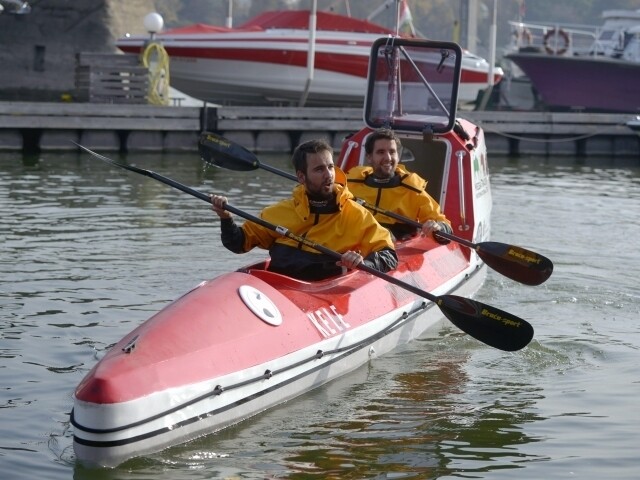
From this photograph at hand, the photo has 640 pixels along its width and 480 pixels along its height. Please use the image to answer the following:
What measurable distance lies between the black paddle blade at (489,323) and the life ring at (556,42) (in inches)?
855

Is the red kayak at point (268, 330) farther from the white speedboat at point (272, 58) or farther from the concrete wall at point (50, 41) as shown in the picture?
the concrete wall at point (50, 41)

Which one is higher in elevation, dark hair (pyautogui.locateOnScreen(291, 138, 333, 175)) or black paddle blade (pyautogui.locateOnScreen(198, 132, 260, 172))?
dark hair (pyautogui.locateOnScreen(291, 138, 333, 175))

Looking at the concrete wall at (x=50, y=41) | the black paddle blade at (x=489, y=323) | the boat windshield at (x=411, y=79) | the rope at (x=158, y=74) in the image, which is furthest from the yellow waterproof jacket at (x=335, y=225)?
the concrete wall at (x=50, y=41)

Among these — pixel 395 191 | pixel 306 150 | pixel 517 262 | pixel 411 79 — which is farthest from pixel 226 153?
pixel 306 150

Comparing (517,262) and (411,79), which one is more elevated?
(411,79)

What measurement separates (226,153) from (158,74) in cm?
1208

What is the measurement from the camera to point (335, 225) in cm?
829

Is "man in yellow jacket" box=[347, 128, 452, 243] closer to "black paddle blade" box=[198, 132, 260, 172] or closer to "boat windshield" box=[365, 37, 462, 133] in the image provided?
"black paddle blade" box=[198, 132, 260, 172]

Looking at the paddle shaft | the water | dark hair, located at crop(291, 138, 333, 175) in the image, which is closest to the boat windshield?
the water

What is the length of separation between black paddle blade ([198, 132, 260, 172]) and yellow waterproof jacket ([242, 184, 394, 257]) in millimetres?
2111

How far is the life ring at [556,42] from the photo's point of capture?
95.1 ft

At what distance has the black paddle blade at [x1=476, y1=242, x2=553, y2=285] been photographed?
31.2 feet

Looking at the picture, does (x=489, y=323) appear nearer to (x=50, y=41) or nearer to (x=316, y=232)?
(x=316, y=232)

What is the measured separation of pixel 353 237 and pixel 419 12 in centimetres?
5999
